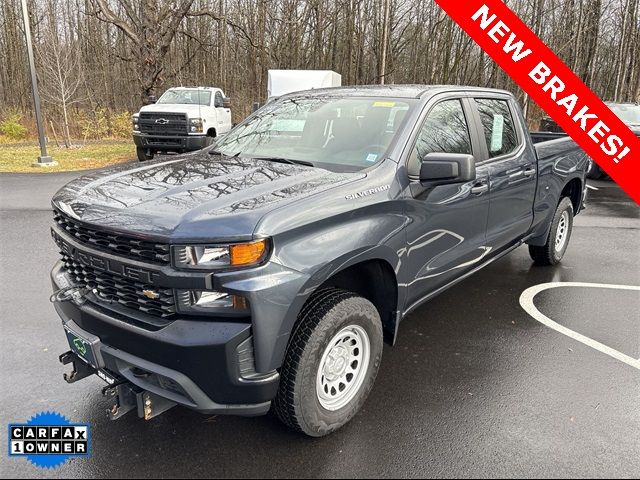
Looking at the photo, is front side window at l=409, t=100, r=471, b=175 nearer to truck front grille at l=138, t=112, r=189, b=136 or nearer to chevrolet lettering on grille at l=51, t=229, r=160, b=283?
chevrolet lettering on grille at l=51, t=229, r=160, b=283

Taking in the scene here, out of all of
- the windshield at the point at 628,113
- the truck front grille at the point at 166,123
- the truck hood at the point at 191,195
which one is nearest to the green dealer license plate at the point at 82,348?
the truck hood at the point at 191,195

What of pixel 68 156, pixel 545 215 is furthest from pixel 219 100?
pixel 545 215

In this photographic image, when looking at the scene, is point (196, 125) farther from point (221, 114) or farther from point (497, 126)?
point (497, 126)

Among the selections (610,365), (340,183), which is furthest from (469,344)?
(340,183)

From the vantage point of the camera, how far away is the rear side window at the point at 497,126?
14.0ft

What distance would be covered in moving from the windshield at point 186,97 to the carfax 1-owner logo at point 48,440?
12834 mm

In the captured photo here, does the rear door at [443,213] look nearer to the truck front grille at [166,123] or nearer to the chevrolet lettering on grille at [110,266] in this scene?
the chevrolet lettering on grille at [110,266]

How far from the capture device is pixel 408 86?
13.3ft

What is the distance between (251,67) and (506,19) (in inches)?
885

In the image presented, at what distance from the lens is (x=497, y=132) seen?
14.6 ft

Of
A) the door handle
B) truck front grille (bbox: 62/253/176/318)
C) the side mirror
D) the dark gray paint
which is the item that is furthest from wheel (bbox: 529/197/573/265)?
truck front grille (bbox: 62/253/176/318)

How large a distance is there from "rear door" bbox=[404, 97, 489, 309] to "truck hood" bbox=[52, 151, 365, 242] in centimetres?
58

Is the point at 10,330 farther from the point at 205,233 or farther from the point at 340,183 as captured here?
the point at 340,183

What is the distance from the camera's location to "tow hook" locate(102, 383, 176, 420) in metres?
2.46
